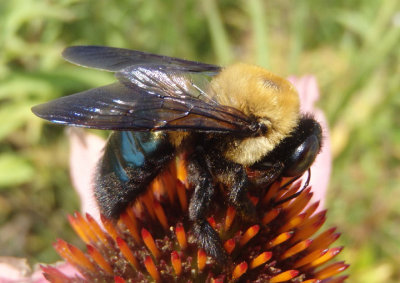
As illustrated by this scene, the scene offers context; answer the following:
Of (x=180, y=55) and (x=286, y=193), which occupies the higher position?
(x=180, y=55)

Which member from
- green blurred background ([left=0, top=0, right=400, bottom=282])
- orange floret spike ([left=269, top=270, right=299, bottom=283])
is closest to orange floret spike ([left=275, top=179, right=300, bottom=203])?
orange floret spike ([left=269, top=270, right=299, bottom=283])

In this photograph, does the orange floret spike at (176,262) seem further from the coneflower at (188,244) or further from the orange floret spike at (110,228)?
the orange floret spike at (110,228)

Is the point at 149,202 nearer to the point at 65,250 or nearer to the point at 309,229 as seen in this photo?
the point at 65,250

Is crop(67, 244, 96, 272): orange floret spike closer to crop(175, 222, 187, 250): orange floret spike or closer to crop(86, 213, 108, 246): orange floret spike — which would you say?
crop(86, 213, 108, 246): orange floret spike

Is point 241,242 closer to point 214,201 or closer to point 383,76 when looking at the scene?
point 214,201

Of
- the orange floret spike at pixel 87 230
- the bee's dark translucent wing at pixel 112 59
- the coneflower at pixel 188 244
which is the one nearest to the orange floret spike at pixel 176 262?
the coneflower at pixel 188 244

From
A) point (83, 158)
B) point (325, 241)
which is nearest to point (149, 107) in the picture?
point (325, 241)
